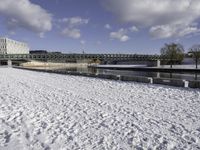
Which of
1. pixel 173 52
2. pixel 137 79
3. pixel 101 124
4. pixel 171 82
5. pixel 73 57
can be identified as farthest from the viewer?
pixel 73 57

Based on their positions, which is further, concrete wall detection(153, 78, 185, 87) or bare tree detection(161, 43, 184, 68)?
bare tree detection(161, 43, 184, 68)

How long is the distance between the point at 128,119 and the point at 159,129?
162 cm

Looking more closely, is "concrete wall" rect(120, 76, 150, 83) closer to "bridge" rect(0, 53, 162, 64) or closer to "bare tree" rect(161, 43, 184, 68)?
"bare tree" rect(161, 43, 184, 68)

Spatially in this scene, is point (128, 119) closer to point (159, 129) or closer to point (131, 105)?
point (159, 129)

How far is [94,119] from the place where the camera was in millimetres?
9789

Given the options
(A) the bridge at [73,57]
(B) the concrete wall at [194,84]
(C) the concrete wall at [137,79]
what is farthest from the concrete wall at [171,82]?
(A) the bridge at [73,57]

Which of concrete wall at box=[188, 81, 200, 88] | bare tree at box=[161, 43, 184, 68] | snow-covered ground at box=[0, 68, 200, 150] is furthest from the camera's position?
bare tree at box=[161, 43, 184, 68]

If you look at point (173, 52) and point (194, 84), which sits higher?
point (173, 52)

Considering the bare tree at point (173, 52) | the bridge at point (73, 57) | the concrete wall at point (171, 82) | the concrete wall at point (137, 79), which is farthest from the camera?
the bridge at point (73, 57)

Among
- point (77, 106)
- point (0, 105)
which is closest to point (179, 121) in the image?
point (77, 106)

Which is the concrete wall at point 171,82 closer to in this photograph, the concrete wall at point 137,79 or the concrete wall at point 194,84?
the concrete wall at point 194,84

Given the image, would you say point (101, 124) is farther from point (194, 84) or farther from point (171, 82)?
point (171, 82)

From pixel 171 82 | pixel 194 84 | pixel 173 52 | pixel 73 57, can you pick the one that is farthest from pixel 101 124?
pixel 73 57

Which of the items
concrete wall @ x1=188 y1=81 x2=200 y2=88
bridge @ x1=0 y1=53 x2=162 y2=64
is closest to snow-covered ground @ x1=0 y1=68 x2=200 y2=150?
concrete wall @ x1=188 y1=81 x2=200 y2=88
